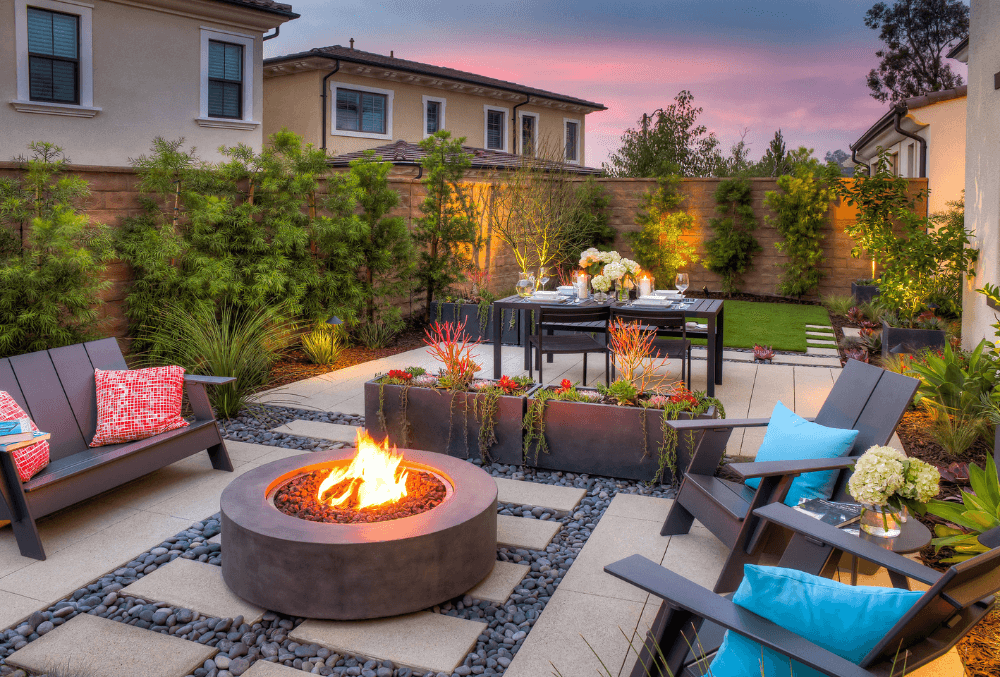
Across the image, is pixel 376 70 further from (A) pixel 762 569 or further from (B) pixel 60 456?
(A) pixel 762 569

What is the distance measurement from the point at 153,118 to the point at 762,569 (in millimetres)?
12759

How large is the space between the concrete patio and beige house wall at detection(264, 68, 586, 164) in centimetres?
1157

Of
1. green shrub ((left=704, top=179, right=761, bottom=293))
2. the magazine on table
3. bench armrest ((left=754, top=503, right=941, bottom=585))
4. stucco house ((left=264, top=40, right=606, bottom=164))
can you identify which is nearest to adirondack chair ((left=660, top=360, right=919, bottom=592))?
the magazine on table

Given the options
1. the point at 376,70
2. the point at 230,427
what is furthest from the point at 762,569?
the point at 376,70

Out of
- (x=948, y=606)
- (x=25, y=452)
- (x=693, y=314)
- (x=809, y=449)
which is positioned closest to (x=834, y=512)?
(x=809, y=449)

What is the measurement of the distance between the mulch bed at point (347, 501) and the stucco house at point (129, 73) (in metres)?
9.70

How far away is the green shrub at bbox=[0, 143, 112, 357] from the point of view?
4594 millimetres

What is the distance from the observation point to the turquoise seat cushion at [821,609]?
4.94 ft

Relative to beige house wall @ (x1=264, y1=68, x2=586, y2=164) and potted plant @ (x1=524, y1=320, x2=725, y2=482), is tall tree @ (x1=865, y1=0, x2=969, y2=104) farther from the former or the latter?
potted plant @ (x1=524, y1=320, x2=725, y2=482)

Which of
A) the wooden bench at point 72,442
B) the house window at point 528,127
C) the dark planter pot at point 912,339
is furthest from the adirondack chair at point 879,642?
the house window at point 528,127

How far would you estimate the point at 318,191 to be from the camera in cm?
792

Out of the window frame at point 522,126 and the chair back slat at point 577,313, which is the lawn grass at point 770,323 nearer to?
the chair back slat at point 577,313

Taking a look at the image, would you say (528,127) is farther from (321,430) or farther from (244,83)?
(321,430)

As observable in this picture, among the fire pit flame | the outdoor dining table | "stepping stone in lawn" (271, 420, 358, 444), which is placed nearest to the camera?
the fire pit flame
